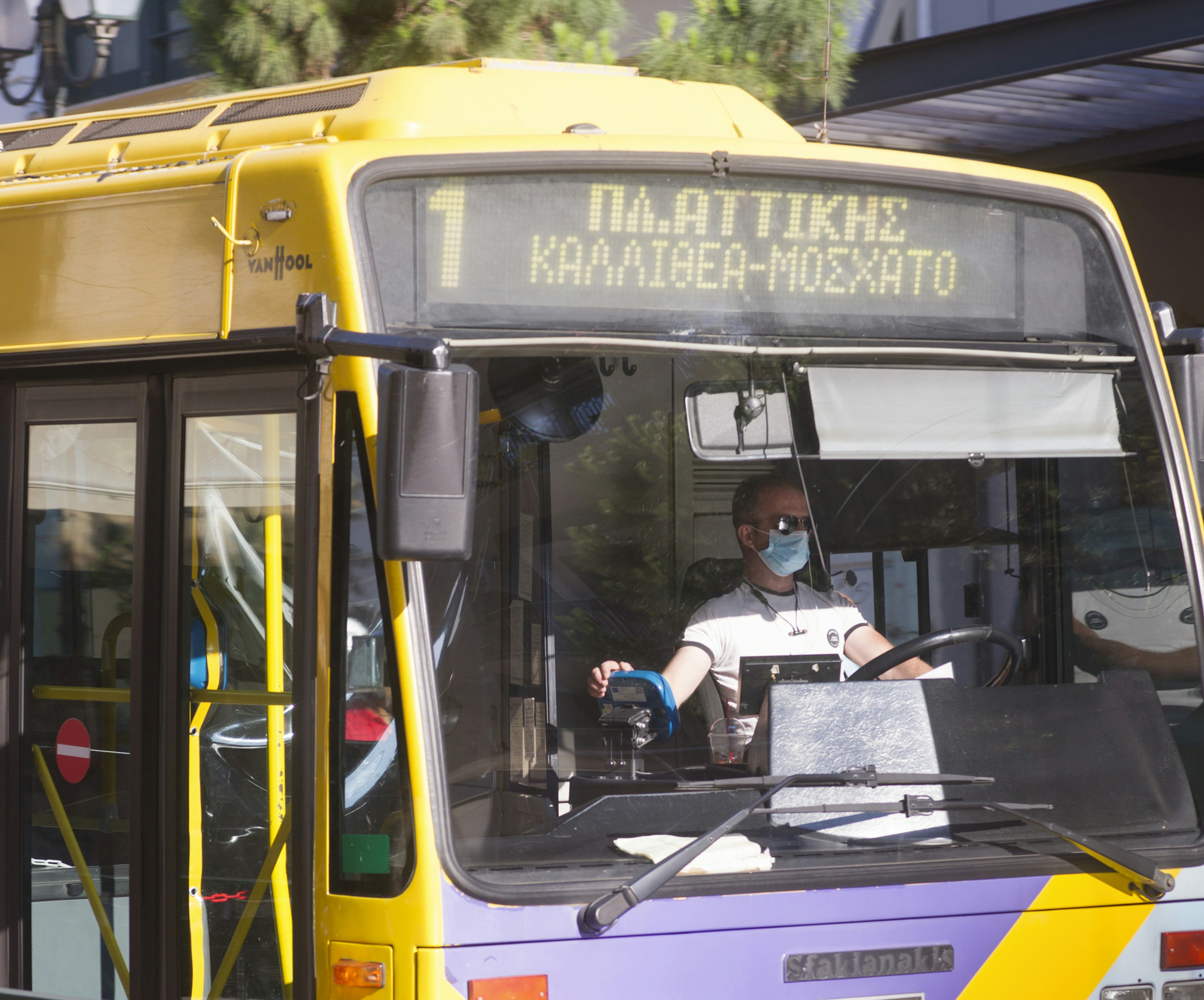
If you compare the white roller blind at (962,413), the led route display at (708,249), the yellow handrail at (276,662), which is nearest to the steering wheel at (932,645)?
the white roller blind at (962,413)

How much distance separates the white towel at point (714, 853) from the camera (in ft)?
8.75

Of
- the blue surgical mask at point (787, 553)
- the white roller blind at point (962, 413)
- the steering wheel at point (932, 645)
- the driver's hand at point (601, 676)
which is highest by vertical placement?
the white roller blind at point (962, 413)

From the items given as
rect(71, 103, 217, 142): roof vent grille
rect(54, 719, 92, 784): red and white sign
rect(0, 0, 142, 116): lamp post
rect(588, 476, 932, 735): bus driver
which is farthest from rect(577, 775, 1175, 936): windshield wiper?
rect(0, 0, 142, 116): lamp post

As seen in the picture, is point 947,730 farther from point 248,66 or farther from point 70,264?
point 248,66

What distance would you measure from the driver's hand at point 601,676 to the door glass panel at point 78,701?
1090 mm

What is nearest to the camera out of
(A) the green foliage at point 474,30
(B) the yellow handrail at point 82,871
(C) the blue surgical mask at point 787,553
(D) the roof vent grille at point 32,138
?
(B) the yellow handrail at point 82,871

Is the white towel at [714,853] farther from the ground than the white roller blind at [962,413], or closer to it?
closer to it

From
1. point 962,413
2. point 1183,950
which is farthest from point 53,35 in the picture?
point 1183,950

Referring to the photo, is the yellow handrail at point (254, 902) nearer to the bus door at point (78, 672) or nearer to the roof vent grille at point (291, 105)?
the bus door at point (78, 672)

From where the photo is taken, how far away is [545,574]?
3211 mm

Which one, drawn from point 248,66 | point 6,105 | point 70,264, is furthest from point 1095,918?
point 6,105

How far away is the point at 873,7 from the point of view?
325 inches

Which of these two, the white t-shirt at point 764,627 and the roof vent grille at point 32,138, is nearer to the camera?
the white t-shirt at point 764,627

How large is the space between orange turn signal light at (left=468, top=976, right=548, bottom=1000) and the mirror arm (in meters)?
1.18
